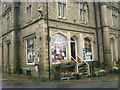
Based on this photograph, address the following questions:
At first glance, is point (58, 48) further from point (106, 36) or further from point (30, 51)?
point (106, 36)

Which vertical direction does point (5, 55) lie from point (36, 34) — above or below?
below

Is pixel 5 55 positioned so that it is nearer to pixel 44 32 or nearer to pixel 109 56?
pixel 44 32

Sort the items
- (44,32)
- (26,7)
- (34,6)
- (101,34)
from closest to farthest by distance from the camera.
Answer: (44,32) < (34,6) < (26,7) < (101,34)

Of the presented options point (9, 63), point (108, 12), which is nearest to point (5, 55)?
point (9, 63)

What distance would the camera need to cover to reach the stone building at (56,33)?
14.7 metres

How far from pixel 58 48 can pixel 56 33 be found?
3.94ft

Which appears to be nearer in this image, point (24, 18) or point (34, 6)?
point (34, 6)

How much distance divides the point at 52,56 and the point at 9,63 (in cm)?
656

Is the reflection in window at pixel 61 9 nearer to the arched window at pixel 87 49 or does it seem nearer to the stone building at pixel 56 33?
the stone building at pixel 56 33

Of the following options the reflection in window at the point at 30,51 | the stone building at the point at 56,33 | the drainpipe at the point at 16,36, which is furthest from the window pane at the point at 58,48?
the drainpipe at the point at 16,36

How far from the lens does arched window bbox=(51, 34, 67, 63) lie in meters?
15.1

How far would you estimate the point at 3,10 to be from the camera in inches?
866

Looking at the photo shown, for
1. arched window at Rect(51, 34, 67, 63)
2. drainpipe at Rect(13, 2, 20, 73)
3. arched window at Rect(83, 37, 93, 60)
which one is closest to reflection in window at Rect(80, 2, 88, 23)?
arched window at Rect(83, 37, 93, 60)

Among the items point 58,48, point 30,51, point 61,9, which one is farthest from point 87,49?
point 30,51
